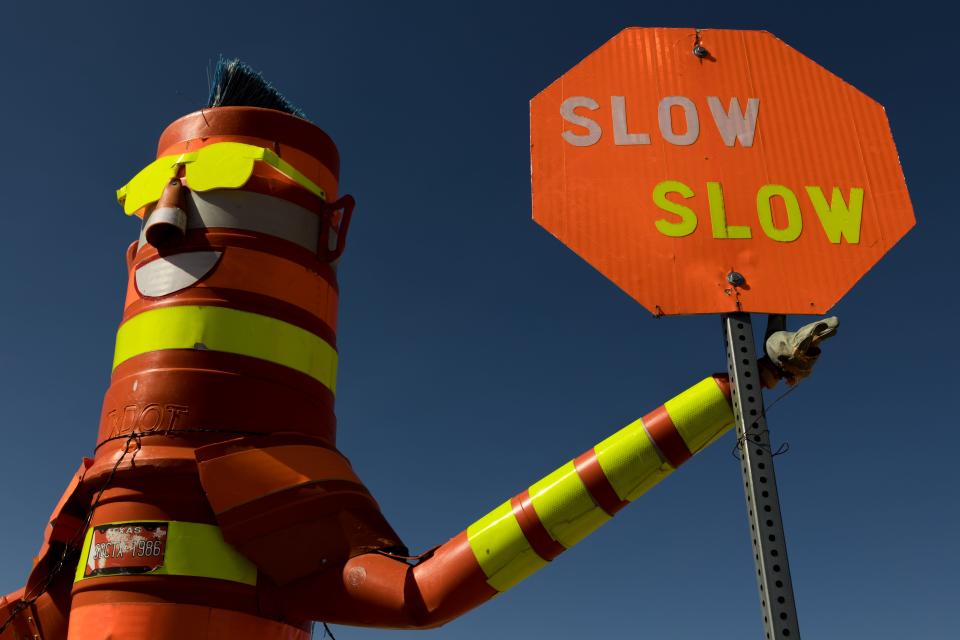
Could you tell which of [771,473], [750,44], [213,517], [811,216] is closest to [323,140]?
[213,517]

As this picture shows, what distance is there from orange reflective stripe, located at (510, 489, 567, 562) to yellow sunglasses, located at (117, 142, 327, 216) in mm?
2726

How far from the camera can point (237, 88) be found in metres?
6.61

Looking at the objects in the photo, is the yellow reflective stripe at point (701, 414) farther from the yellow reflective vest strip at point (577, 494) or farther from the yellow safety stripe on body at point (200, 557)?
the yellow safety stripe on body at point (200, 557)

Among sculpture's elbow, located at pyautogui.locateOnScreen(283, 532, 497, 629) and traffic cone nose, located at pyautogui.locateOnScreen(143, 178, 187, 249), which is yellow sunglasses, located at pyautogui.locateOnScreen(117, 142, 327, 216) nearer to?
traffic cone nose, located at pyautogui.locateOnScreen(143, 178, 187, 249)

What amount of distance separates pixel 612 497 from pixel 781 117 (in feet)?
6.46

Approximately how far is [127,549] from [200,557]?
0.39m

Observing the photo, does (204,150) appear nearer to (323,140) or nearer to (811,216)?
(323,140)

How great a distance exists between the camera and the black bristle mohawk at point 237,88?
6.60 meters

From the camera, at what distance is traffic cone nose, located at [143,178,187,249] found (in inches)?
219

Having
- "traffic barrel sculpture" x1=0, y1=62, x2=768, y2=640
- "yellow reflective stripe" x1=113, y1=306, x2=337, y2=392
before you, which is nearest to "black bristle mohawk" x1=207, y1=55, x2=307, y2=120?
"traffic barrel sculpture" x1=0, y1=62, x2=768, y2=640

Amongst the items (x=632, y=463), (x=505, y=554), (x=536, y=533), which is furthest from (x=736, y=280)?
(x=505, y=554)

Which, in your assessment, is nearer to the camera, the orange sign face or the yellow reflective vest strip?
the orange sign face

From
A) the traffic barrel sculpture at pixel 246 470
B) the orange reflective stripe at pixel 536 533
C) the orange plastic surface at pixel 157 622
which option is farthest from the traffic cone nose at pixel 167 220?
the orange reflective stripe at pixel 536 533

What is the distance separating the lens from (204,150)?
5.90 m
